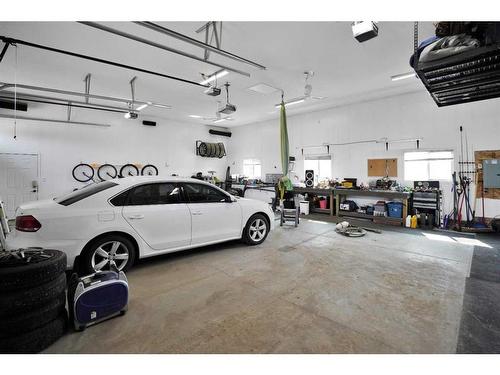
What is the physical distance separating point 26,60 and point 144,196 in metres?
4.15

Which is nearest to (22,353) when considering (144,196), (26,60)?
(144,196)

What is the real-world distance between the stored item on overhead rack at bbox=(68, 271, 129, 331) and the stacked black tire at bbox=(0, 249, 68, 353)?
0.39 feet

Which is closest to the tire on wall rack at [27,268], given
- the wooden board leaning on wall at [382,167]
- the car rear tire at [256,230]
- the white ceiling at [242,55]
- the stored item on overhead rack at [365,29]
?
the car rear tire at [256,230]

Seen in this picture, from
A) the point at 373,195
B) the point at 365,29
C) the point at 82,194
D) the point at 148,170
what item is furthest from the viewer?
the point at 148,170

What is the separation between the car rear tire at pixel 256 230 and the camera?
4297 millimetres

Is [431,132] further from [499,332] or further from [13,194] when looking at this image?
[13,194]

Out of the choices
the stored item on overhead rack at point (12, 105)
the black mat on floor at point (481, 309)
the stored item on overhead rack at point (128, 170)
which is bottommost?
Answer: the black mat on floor at point (481, 309)

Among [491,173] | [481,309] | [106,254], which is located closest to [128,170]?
[106,254]

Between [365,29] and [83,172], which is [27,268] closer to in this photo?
[365,29]

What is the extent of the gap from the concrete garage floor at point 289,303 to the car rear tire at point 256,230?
0.19 meters

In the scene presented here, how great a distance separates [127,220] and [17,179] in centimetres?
631

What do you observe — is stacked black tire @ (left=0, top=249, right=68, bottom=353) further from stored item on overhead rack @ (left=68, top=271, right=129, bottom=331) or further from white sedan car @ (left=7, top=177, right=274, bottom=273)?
white sedan car @ (left=7, top=177, right=274, bottom=273)

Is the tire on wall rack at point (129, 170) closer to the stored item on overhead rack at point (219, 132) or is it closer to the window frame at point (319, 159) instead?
the stored item on overhead rack at point (219, 132)

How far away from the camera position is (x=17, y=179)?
22.4 feet
